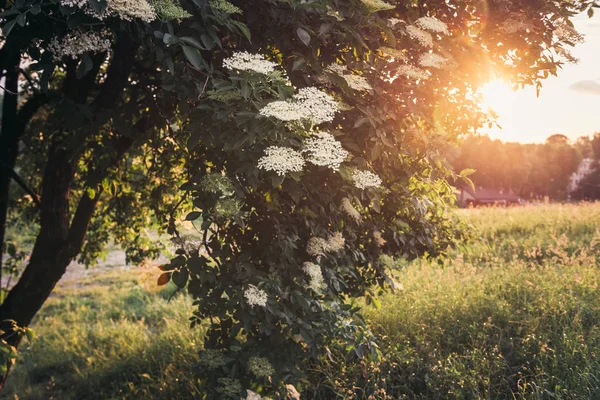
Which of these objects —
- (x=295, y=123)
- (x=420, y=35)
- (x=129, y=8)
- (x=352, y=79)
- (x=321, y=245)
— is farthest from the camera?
(x=321, y=245)

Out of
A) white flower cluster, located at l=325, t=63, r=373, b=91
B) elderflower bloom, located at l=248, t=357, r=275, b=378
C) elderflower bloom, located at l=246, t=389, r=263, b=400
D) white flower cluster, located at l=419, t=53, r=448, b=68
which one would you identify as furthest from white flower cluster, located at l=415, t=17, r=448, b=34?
elderflower bloom, located at l=246, t=389, r=263, b=400

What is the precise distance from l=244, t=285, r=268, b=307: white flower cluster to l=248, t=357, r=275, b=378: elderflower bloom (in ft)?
1.42

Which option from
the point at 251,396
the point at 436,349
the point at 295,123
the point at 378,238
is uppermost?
the point at 295,123

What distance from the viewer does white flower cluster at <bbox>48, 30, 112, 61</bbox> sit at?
212cm

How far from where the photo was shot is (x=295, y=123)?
6.95ft

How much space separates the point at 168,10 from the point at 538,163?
53914 mm

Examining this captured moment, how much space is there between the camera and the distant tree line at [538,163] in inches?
1913

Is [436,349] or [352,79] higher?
[352,79]

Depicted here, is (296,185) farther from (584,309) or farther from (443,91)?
(584,309)

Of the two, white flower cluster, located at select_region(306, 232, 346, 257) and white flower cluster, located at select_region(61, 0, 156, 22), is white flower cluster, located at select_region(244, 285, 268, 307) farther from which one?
white flower cluster, located at select_region(61, 0, 156, 22)

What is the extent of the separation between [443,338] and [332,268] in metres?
2.03

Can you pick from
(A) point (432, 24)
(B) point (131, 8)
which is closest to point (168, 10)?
(B) point (131, 8)

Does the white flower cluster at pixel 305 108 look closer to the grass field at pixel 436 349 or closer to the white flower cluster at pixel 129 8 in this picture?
the white flower cluster at pixel 129 8

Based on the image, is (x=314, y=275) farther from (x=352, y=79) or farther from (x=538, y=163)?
(x=538, y=163)
